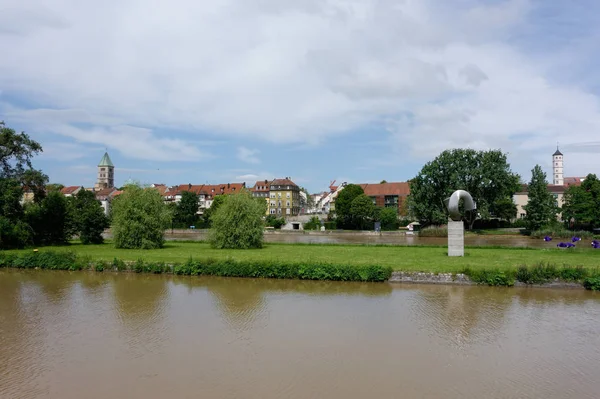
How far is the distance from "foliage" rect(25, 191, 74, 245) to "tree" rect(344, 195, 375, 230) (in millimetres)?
60129

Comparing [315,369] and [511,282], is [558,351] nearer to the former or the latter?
[315,369]

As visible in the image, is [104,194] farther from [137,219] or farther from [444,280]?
[444,280]

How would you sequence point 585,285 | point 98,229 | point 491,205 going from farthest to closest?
point 491,205, point 98,229, point 585,285

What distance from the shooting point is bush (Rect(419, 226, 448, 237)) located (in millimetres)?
76812

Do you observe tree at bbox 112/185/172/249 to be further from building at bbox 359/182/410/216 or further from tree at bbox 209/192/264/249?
building at bbox 359/182/410/216

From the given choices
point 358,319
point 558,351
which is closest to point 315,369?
point 358,319

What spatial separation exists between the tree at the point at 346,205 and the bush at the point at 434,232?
22.7 metres

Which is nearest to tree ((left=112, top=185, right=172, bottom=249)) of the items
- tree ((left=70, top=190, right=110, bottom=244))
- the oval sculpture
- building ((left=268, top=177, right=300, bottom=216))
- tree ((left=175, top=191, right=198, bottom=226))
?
tree ((left=70, top=190, right=110, bottom=244))

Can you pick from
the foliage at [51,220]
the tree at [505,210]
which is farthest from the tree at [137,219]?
the tree at [505,210]

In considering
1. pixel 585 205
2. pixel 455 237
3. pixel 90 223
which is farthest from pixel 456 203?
pixel 585 205

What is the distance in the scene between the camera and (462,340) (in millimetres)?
15305

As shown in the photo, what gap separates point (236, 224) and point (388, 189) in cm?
9182

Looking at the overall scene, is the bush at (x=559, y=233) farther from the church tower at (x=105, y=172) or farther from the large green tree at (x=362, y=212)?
the church tower at (x=105, y=172)

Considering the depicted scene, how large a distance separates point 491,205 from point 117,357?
7915cm
